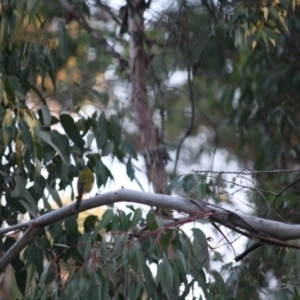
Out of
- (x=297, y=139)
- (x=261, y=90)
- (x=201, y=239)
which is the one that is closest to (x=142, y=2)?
(x=261, y=90)

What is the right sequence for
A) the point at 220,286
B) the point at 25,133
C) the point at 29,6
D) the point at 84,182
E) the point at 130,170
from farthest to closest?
1. the point at 130,170
2. the point at 29,6
3. the point at 25,133
4. the point at 220,286
5. the point at 84,182

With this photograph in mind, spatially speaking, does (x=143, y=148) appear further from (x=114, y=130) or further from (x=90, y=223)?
(x=90, y=223)

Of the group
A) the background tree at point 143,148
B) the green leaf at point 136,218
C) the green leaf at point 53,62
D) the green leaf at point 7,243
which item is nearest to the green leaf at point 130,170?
the background tree at point 143,148

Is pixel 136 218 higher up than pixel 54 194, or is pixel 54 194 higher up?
pixel 54 194

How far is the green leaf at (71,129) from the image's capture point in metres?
2.80

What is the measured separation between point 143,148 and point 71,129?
1056 millimetres

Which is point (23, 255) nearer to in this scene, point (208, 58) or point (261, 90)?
point (261, 90)

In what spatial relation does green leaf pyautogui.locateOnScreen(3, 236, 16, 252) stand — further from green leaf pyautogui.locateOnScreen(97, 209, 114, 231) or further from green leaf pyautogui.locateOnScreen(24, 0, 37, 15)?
green leaf pyautogui.locateOnScreen(24, 0, 37, 15)

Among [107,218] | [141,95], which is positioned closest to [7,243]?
[107,218]

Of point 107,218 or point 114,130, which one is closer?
point 107,218

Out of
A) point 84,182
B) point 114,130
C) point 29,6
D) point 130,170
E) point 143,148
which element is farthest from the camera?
point 143,148

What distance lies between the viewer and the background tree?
86.1 inches

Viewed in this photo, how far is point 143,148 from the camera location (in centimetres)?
384

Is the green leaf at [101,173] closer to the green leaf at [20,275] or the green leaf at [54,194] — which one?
the green leaf at [54,194]
